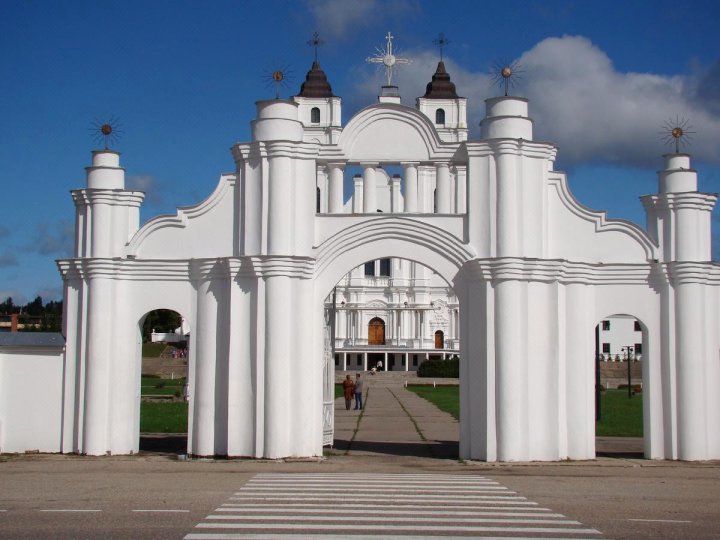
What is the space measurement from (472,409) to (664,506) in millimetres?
6444

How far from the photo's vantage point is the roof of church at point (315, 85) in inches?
2847

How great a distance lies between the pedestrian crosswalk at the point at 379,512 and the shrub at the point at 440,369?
178ft

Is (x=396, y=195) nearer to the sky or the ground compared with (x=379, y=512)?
nearer to the sky

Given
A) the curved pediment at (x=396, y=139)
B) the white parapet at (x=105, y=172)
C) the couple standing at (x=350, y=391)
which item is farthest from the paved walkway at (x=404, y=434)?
the white parapet at (x=105, y=172)

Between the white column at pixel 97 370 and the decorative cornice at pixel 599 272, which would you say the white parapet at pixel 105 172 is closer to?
the white column at pixel 97 370

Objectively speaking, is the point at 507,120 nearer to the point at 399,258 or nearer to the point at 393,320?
the point at 399,258

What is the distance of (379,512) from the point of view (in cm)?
1305

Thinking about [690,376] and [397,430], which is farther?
[397,430]

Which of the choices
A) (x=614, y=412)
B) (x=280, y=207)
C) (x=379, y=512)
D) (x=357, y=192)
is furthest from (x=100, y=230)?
(x=357, y=192)

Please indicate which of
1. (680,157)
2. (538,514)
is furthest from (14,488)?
(680,157)

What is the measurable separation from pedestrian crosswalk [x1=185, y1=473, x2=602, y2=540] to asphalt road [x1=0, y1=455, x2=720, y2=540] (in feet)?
1.11

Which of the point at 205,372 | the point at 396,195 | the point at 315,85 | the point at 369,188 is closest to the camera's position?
the point at 205,372

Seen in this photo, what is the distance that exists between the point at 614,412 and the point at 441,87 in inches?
1668

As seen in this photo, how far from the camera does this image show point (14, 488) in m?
15.5
